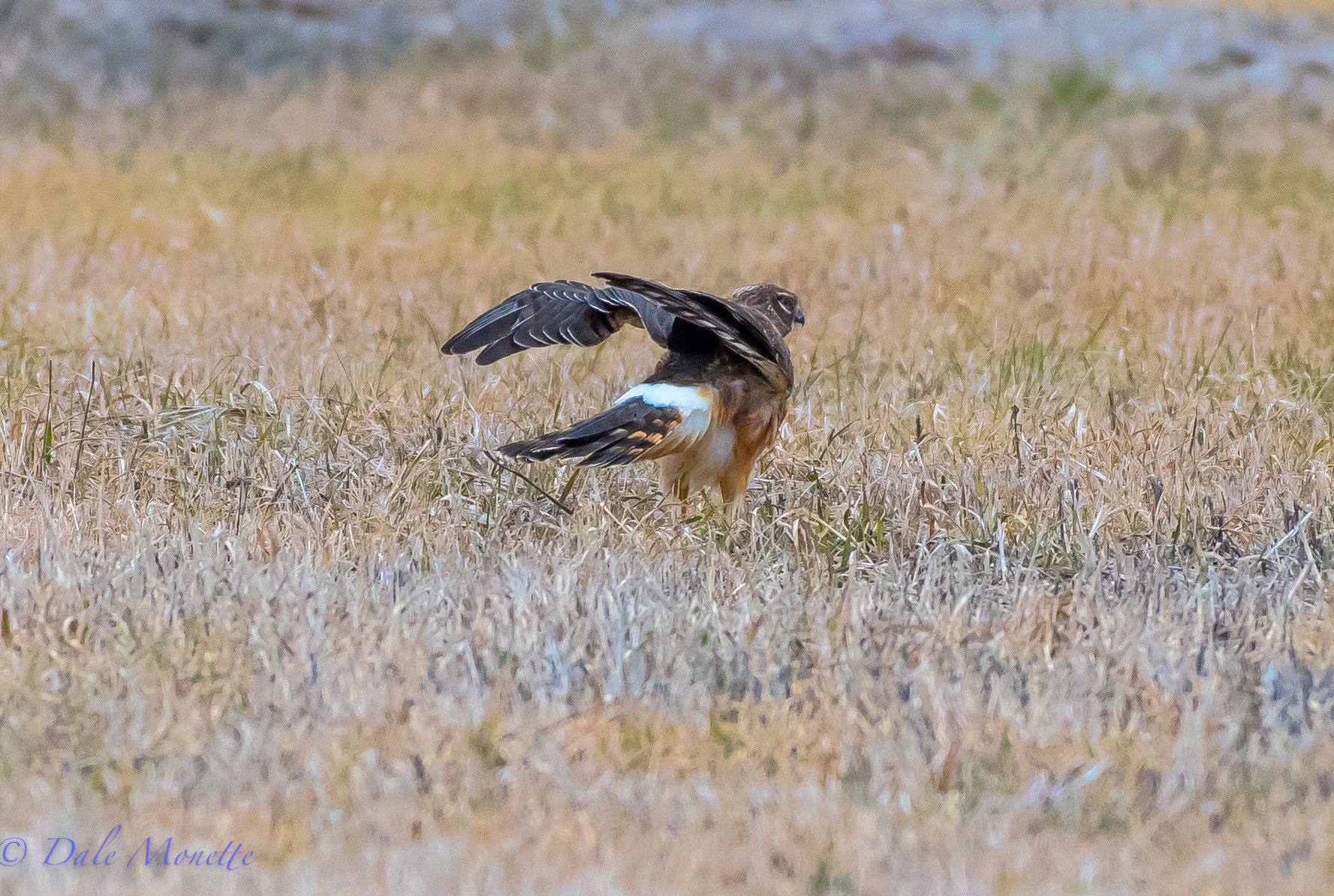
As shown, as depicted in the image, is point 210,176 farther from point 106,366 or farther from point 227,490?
point 227,490

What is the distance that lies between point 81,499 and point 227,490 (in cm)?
46

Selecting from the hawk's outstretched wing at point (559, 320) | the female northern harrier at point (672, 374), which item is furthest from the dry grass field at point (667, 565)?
the hawk's outstretched wing at point (559, 320)

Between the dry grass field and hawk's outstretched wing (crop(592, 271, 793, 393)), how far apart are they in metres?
0.45

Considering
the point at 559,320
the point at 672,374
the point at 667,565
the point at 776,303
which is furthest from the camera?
the point at 776,303

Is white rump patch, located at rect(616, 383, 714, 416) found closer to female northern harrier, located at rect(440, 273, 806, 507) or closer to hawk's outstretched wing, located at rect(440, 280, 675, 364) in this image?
female northern harrier, located at rect(440, 273, 806, 507)

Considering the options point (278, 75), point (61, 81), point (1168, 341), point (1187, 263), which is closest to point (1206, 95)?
point (1187, 263)

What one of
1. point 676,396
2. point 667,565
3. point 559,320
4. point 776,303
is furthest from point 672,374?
point 667,565

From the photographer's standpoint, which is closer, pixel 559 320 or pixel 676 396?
pixel 559 320

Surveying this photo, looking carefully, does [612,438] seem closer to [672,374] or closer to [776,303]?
[672,374]

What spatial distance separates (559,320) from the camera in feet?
17.0

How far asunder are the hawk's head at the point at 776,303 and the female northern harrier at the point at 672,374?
1.20 ft

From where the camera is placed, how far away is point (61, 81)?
1390 cm

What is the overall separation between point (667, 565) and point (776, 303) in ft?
5.28

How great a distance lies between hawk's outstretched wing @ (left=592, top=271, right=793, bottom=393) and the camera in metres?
5.09
